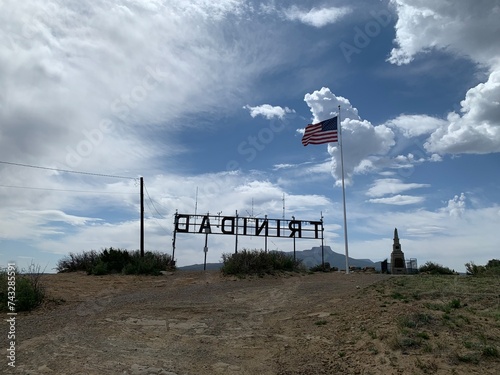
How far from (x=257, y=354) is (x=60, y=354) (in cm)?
343

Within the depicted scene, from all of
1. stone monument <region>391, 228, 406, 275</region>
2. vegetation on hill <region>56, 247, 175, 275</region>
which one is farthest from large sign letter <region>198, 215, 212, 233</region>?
stone monument <region>391, 228, 406, 275</region>

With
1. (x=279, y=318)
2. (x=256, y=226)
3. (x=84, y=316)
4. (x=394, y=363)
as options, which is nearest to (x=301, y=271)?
(x=256, y=226)

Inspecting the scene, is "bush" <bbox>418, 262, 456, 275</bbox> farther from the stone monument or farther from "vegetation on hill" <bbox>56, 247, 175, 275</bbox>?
"vegetation on hill" <bbox>56, 247, 175, 275</bbox>

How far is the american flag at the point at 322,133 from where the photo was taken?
24.3m

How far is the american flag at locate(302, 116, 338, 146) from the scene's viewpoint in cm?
2434

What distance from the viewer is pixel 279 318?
10.2m

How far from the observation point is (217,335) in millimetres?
8648

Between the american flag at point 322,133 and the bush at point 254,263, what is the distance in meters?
7.29

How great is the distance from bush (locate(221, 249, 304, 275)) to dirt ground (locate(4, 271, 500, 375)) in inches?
214

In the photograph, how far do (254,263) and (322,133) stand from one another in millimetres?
9339

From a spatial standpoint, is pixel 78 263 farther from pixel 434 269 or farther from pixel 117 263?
pixel 434 269

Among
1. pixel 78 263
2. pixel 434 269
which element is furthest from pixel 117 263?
pixel 434 269

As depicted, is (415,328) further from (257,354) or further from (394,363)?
(257,354)

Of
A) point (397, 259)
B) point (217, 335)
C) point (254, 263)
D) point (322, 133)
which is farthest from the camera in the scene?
point (397, 259)
